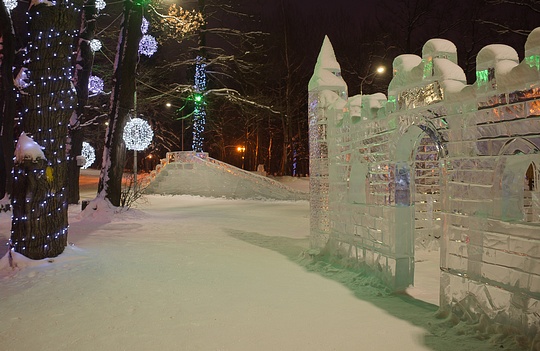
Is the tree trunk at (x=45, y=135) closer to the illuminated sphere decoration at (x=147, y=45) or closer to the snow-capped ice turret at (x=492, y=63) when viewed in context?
the snow-capped ice turret at (x=492, y=63)

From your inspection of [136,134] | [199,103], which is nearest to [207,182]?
[199,103]

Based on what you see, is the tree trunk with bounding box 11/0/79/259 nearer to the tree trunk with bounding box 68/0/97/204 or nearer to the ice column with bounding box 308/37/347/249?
the ice column with bounding box 308/37/347/249

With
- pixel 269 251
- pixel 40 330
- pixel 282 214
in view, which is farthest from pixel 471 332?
pixel 282 214

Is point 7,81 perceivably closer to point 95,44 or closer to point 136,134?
point 95,44

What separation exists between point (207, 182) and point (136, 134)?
348 inches

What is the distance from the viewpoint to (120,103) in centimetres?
1361

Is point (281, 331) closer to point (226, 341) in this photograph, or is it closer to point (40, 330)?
point (226, 341)

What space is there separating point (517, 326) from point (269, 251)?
207 inches

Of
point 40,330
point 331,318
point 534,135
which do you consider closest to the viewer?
point 534,135

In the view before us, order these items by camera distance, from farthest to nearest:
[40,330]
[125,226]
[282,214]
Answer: [282,214] < [125,226] < [40,330]

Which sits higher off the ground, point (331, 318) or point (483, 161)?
point (483, 161)

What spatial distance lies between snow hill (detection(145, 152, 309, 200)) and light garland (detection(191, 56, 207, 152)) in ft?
5.66

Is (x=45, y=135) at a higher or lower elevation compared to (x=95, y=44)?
lower

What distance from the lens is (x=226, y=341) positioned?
4.06 meters
